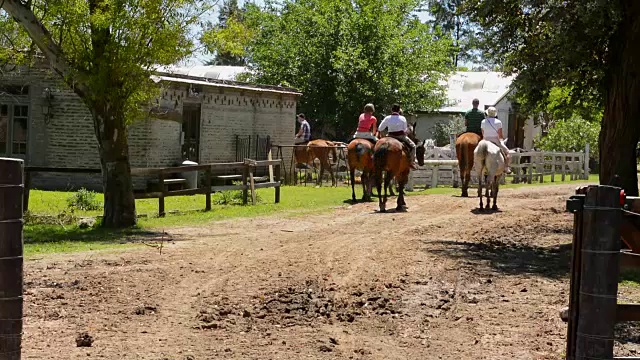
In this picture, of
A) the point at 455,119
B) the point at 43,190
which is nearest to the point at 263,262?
the point at 43,190

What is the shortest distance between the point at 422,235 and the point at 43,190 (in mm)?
13931

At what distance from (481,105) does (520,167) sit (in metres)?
12.3

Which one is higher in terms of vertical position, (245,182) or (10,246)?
(10,246)

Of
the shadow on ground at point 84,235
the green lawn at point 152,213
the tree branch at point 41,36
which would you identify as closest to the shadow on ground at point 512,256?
the shadow on ground at point 84,235

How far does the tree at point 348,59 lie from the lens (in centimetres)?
4416

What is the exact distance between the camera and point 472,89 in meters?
52.9

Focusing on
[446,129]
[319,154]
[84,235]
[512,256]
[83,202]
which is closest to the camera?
[512,256]

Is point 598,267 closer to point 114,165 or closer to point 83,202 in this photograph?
point 114,165

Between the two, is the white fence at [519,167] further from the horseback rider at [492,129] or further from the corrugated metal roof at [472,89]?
the horseback rider at [492,129]

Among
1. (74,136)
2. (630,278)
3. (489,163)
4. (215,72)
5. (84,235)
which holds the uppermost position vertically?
(215,72)

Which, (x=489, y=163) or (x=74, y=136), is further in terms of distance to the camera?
(x=74, y=136)

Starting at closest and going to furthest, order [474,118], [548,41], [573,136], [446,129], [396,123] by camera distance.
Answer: [548,41] → [396,123] → [474,118] → [573,136] → [446,129]

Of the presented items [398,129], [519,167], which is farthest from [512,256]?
[519,167]

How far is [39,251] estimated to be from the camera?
15094mm
